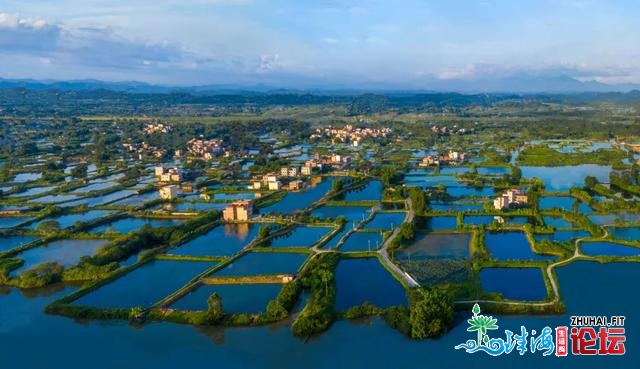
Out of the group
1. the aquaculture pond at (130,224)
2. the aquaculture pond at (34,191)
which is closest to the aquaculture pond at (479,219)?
the aquaculture pond at (130,224)

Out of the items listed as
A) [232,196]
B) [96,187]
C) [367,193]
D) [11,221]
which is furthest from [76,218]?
[367,193]

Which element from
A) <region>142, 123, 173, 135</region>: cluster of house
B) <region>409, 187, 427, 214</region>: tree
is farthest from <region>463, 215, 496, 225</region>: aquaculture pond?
<region>142, 123, 173, 135</region>: cluster of house

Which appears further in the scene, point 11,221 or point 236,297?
point 11,221

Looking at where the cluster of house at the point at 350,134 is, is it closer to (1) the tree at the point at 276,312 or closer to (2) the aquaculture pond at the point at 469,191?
(2) the aquaculture pond at the point at 469,191

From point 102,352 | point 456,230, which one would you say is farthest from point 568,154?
point 102,352

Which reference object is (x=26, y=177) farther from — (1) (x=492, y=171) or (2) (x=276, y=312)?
(1) (x=492, y=171)
